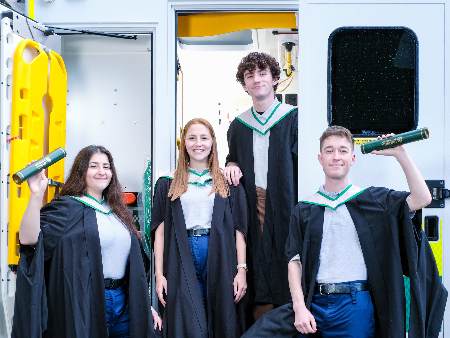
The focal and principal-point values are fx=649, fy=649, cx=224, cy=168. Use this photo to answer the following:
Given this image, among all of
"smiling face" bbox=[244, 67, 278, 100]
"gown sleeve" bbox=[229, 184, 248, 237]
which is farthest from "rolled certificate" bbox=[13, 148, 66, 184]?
"smiling face" bbox=[244, 67, 278, 100]

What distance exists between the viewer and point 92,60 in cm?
447

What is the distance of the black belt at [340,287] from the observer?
116 inches

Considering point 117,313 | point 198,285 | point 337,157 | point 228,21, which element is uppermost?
point 228,21

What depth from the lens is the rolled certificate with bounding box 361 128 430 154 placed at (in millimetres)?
2746

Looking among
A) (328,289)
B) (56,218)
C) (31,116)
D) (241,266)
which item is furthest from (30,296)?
(328,289)

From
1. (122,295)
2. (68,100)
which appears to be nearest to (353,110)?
(122,295)

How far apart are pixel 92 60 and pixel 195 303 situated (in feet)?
6.25

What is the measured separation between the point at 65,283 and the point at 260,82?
1.61 meters

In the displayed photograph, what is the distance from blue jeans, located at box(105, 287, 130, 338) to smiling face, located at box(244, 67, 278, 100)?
4.58 ft

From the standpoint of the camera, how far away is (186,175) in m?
3.75

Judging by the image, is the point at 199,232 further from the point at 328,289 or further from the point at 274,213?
the point at 328,289

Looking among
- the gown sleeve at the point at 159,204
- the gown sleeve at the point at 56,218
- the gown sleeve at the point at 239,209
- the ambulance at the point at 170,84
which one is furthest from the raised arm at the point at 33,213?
the gown sleeve at the point at 239,209

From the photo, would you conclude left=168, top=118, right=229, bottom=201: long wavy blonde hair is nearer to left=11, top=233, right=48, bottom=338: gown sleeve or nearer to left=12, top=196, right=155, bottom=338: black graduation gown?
left=12, top=196, right=155, bottom=338: black graduation gown

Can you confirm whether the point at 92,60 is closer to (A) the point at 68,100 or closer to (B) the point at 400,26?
(A) the point at 68,100
